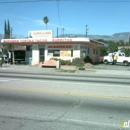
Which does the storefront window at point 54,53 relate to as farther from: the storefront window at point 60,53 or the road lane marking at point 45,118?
the road lane marking at point 45,118

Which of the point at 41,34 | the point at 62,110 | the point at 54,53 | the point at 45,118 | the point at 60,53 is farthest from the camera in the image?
the point at 41,34

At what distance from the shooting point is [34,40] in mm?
34688

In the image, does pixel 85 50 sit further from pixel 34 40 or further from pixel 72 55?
pixel 34 40

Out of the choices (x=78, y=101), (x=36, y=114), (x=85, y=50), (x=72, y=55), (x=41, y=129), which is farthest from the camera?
(x=85, y=50)

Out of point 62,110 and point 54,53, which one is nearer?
point 62,110

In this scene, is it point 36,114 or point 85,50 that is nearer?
point 36,114

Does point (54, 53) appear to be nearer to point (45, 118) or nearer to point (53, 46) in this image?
point (53, 46)

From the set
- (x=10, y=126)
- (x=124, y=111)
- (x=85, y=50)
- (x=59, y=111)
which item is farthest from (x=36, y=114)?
(x=85, y=50)

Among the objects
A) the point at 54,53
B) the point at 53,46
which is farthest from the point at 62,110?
the point at 53,46

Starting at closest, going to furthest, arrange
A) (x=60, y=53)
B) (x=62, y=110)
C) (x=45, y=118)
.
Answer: (x=45, y=118), (x=62, y=110), (x=60, y=53)

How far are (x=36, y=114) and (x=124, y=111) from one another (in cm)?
254

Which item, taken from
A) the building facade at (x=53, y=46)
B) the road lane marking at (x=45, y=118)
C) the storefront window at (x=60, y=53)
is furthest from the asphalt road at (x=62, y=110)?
the storefront window at (x=60, y=53)

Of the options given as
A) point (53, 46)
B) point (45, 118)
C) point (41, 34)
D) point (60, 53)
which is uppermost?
point (41, 34)

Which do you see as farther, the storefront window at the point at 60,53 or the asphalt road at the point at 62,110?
the storefront window at the point at 60,53
